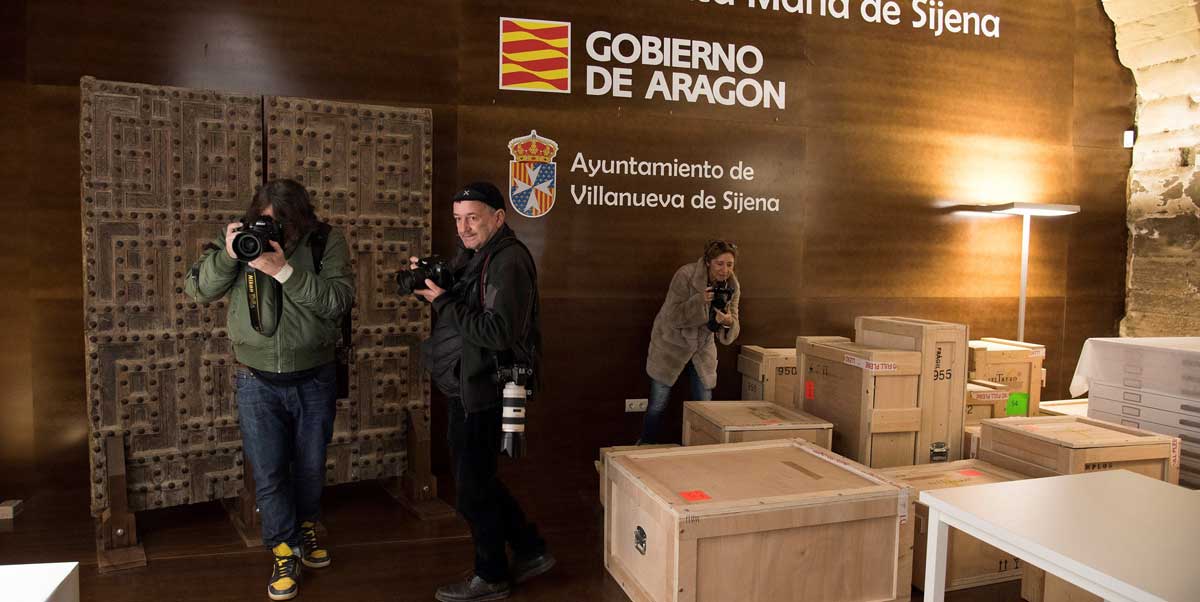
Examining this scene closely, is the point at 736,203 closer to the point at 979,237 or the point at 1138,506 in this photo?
the point at 979,237

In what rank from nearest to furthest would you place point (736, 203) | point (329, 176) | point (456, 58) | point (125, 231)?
point (125, 231), point (329, 176), point (456, 58), point (736, 203)

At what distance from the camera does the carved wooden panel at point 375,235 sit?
178 inches

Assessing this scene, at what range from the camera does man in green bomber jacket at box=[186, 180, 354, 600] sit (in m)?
3.18

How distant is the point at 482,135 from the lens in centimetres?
540

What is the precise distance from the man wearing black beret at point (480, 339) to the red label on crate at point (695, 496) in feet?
2.57

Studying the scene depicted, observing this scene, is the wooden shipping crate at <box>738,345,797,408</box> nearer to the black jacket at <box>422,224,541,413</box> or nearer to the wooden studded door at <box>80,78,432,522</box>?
the wooden studded door at <box>80,78,432,522</box>

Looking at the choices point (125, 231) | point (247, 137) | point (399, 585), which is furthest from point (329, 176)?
point (399, 585)

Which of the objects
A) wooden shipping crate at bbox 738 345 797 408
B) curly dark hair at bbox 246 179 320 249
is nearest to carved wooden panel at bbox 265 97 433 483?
curly dark hair at bbox 246 179 320 249

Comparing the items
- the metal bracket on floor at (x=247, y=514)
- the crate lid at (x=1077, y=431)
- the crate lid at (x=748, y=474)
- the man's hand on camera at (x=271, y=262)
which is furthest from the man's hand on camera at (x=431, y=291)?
the crate lid at (x=1077, y=431)

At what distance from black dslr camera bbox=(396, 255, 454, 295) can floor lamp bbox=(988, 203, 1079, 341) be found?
5024 mm

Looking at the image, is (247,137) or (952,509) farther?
(247,137)

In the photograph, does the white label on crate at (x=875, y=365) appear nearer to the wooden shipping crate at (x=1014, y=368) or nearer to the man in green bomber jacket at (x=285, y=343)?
the wooden shipping crate at (x=1014, y=368)

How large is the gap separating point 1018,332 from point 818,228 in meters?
2.01

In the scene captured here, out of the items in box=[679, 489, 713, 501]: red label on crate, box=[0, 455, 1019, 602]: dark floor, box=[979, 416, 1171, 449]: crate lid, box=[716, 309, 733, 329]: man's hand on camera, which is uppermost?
box=[716, 309, 733, 329]: man's hand on camera
